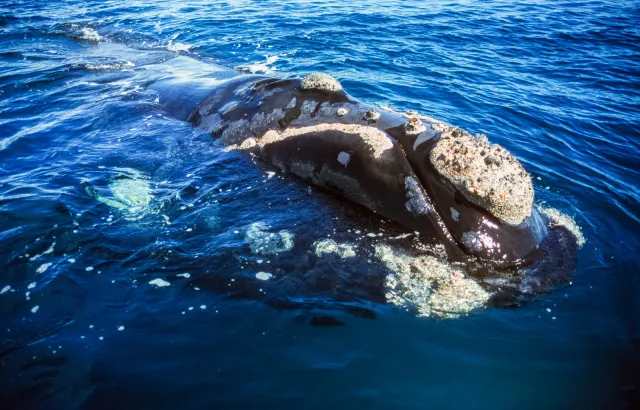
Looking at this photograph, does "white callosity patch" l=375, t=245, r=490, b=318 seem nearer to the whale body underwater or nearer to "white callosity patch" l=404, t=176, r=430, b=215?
the whale body underwater

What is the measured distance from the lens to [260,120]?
7230mm

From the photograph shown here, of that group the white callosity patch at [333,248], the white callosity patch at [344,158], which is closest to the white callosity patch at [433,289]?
the white callosity patch at [333,248]

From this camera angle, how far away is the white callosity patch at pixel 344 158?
586 centimetres

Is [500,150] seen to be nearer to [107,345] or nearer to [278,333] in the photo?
[278,333]

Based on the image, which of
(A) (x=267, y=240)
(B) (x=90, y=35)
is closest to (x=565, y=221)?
(A) (x=267, y=240)

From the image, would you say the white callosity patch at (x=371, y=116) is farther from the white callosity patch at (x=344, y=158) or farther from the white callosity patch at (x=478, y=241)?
the white callosity patch at (x=478, y=241)

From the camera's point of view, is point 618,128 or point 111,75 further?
point 111,75

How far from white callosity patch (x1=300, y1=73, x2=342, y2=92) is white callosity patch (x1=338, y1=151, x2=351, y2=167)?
4.29ft

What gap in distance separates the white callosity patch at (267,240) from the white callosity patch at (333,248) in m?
0.35

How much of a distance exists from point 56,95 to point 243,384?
9557mm

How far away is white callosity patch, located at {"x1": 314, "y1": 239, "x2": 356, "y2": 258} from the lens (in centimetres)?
551

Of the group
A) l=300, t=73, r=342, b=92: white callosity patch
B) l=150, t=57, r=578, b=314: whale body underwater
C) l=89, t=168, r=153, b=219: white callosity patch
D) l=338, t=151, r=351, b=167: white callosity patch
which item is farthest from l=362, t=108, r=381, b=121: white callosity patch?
l=89, t=168, r=153, b=219: white callosity patch

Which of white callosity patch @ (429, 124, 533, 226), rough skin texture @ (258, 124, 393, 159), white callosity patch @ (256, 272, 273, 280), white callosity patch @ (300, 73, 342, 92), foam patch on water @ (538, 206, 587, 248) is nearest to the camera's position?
white callosity patch @ (429, 124, 533, 226)

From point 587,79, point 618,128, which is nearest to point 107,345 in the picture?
point 618,128
